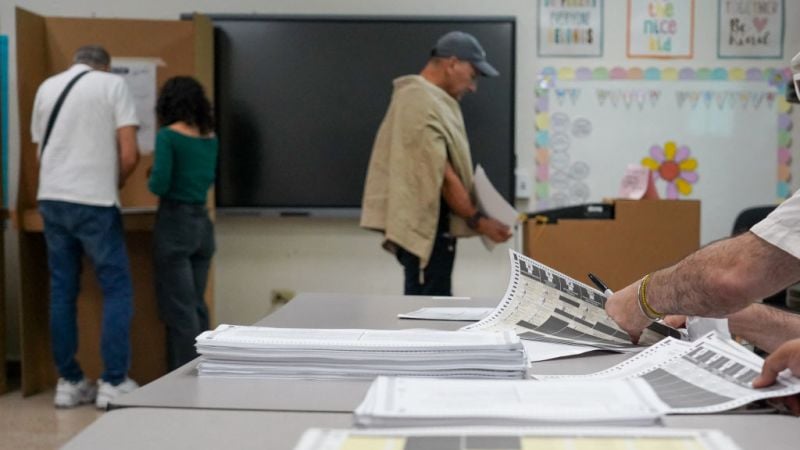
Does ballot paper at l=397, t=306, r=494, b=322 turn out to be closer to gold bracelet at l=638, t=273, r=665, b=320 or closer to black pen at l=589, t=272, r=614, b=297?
black pen at l=589, t=272, r=614, b=297

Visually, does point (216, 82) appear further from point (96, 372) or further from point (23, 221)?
point (96, 372)

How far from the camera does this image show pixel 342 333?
3.88 ft

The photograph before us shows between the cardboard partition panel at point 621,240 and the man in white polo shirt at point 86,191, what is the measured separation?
5.16 ft

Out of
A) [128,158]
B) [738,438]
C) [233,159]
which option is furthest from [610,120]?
[738,438]

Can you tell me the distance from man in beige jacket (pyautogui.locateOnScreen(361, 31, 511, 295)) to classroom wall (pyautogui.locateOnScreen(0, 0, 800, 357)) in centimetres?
101

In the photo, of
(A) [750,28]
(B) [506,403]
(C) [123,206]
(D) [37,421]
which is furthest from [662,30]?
(B) [506,403]

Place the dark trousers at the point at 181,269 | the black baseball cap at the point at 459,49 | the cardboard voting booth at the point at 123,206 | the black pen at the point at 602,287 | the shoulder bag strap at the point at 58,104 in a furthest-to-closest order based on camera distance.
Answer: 1. the cardboard voting booth at the point at 123,206
2. the dark trousers at the point at 181,269
3. the shoulder bag strap at the point at 58,104
4. the black baseball cap at the point at 459,49
5. the black pen at the point at 602,287

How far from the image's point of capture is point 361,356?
3.44ft

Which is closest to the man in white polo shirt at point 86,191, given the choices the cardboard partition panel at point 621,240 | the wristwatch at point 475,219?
the wristwatch at point 475,219

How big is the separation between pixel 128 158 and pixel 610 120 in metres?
2.10

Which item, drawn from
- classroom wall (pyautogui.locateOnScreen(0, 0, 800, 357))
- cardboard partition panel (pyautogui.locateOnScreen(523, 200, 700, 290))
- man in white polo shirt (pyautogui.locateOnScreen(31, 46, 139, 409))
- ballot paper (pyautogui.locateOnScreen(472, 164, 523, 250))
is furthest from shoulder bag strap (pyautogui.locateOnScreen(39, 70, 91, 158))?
cardboard partition panel (pyautogui.locateOnScreen(523, 200, 700, 290))

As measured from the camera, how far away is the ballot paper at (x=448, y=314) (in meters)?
1.61

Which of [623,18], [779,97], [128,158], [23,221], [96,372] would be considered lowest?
[96,372]

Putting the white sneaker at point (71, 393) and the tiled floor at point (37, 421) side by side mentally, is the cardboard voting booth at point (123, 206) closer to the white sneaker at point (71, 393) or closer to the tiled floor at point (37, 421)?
the tiled floor at point (37, 421)
